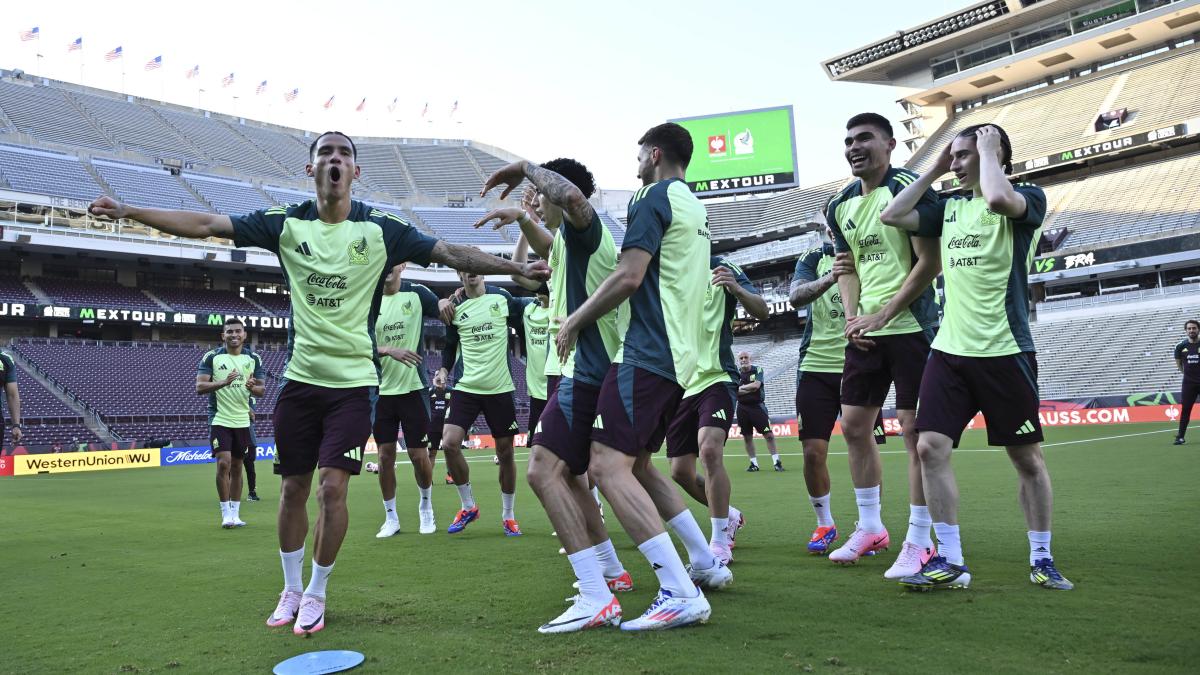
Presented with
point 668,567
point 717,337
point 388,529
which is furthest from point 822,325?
point 388,529

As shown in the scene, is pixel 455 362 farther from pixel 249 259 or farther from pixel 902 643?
pixel 249 259

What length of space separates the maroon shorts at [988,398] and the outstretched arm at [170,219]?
3.85 m

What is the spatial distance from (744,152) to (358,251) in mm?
49831

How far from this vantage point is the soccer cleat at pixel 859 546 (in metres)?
5.30

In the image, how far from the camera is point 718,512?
227 inches

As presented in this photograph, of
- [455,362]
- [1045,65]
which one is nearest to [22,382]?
[455,362]

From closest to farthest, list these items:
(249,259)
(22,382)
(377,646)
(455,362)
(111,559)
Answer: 1. (377,646)
2. (111,559)
3. (455,362)
4. (22,382)
5. (249,259)

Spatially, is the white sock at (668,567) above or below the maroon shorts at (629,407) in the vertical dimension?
below

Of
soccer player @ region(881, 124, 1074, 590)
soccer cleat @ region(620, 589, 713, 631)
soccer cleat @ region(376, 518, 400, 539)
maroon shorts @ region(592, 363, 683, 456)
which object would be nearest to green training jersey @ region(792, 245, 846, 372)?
soccer player @ region(881, 124, 1074, 590)

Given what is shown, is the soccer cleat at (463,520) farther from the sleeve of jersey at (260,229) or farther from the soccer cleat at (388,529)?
the sleeve of jersey at (260,229)

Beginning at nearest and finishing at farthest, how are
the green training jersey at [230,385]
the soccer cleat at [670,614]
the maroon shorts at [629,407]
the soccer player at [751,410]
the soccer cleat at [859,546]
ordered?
the soccer cleat at [670,614] < the maroon shorts at [629,407] < the soccer cleat at [859,546] < the green training jersey at [230,385] < the soccer player at [751,410]

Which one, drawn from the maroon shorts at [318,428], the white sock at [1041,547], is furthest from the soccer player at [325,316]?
the white sock at [1041,547]

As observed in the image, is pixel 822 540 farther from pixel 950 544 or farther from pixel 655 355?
pixel 655 355

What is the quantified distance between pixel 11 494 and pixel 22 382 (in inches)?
971
